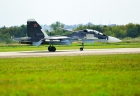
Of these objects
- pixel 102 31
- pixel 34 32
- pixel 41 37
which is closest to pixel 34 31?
pixel 34 32

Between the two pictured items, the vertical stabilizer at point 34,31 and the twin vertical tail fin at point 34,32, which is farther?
the vertical stabilizer at point 34,31

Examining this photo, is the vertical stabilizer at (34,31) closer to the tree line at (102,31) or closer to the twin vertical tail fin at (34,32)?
the twin vertical tail fin at (34,32)

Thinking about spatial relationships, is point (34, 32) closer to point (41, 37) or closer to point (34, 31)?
point (34, 31)

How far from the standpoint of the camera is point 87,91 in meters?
14.0

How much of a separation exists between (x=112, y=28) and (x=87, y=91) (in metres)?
96.6

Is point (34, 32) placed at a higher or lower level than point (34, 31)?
lower

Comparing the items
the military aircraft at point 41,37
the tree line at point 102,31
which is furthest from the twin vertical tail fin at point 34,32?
the tree line at point 102,31

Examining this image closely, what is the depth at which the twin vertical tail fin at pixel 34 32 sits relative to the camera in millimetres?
43906

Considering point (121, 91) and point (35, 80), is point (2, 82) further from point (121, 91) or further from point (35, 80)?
point (121, 91)

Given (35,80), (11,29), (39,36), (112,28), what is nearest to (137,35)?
(112,28)

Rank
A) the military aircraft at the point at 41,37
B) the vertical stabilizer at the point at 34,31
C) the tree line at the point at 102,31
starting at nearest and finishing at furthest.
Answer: the military aircraft at the point at 41,37
the vertical stabilizer at the point at 34,31
the tree line at the point at 102,31

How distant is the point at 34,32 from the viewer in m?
44.1

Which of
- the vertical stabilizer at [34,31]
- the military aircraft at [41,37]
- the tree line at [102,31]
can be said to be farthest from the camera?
the tree line at [102,31]

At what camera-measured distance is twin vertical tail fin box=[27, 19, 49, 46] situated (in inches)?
1729
